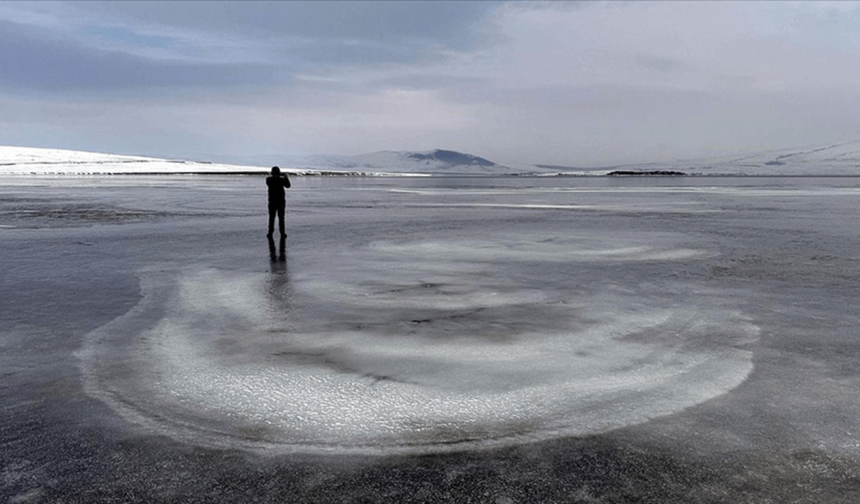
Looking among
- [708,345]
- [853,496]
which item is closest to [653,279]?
[708,345]

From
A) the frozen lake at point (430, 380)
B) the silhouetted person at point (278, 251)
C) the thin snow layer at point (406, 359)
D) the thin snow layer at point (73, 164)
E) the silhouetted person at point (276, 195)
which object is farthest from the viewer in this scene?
the thin snow layer at point (73, 164)

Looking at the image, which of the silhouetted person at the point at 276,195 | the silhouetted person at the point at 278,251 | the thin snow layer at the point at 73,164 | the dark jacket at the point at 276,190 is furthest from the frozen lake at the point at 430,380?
the thin snow layer at the point at 73,164

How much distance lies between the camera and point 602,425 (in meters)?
3.99

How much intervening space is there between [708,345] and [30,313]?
7154mm

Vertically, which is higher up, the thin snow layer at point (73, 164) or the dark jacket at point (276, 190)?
the thin snow layer at point (73, 164)

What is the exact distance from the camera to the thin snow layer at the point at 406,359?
4.00 meters

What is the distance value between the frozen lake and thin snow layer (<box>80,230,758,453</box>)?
0.09ft

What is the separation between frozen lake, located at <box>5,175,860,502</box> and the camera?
3.32m

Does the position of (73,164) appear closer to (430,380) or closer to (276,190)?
(276,190)

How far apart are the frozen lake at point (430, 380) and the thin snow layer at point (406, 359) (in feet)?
0.09

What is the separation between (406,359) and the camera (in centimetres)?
532

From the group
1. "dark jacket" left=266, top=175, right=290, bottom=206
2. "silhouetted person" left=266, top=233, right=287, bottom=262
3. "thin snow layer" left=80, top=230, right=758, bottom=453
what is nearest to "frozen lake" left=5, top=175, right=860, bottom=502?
"thin snow layer" left=80, top=230, right=758, bottom=453

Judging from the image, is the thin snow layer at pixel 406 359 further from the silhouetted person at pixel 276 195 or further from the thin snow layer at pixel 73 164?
the thin snow layer at pixel 73 164

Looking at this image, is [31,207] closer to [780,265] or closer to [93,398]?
[93,398]
